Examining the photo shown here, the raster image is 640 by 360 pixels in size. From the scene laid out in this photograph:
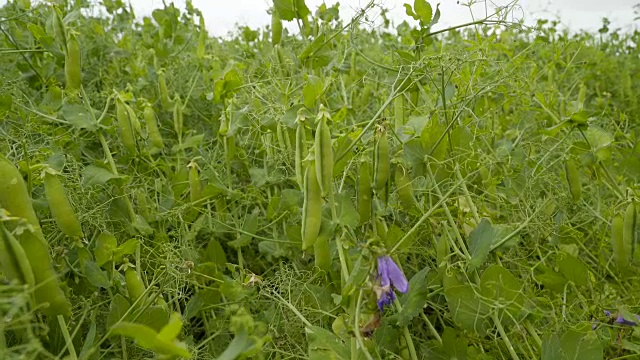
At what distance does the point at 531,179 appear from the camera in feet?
5.04

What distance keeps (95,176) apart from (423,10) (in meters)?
0.88

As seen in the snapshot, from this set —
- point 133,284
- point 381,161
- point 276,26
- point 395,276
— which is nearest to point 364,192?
point 381,161

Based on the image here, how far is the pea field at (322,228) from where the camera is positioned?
1.08 m

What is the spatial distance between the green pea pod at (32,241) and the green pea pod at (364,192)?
565mm

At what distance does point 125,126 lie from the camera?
155 centimetres

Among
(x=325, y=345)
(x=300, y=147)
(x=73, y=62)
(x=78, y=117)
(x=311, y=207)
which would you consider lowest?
(x=325, y=345)

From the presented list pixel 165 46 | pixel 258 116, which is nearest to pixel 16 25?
pixel 165 46

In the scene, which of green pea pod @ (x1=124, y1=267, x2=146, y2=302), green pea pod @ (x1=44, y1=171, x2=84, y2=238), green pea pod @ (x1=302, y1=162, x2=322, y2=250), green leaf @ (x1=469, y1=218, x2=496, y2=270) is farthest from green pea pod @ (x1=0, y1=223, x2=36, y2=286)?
green leaf @ (x1=469, y1=218, x2=496, y2=270)

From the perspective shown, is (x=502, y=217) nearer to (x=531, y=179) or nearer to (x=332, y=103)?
(x=531, y=179)

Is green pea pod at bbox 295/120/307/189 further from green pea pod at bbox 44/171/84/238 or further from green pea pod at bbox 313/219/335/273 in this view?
green pea pod at bbox 44/171/84/238

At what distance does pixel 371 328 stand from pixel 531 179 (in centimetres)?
72

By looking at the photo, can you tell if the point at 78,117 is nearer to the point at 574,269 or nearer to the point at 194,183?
the point at 194,183

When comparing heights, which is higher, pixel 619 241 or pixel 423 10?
pixel 423 10

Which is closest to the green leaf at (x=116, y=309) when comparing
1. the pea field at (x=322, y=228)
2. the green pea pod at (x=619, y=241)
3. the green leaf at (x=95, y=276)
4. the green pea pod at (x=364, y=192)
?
the pea field at (x=322, y=228)
